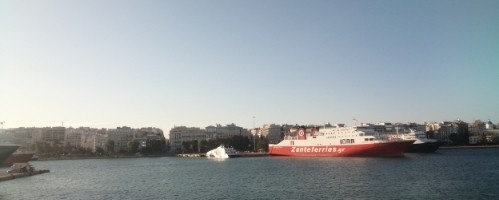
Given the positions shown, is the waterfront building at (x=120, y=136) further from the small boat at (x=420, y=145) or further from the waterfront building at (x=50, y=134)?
the small boat at (x=420, y=145)

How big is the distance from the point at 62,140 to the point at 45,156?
131ft

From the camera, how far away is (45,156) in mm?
151250

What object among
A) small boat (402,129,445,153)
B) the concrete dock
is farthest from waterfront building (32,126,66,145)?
small boat (402,129,445,153)

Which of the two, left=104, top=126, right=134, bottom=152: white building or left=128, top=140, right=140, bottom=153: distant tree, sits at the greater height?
left=104, top=126, right=134, bottom=152: white building

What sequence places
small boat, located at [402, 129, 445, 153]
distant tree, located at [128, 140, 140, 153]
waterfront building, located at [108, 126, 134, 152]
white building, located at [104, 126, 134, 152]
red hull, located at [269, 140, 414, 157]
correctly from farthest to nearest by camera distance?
1. waterfront building, located at [108, 126, 134, 152]
2. white building, located at [104, 126, 134, 152]
3. distant tree, located at [128, 140, 140, 153]
4. small boat, located at [402, 129, 445, 153]
5. red hull, located at [269, 140, 414, 157]

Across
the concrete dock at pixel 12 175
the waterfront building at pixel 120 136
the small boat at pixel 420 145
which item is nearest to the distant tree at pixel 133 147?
the waterfront building at pixel 120 136

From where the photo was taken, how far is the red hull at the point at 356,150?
8406 cm

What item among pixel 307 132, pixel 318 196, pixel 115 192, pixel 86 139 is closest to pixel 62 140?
pixel 86 139

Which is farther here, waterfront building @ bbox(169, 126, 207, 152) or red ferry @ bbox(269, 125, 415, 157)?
waterfront building @ bbox(169, 126, 207, 152)

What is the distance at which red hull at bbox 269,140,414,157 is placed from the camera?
276 ft

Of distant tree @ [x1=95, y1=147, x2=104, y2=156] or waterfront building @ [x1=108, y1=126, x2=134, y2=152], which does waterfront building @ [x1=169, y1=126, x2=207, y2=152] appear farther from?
distant tree @ [x1=95, y1=147, x2=104, y2=156]

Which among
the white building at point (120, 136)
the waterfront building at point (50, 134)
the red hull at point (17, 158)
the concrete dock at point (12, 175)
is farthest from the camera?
the white building at point (120, 136)

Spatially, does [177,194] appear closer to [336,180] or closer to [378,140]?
[336,180]

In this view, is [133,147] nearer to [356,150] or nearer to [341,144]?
[341,144]
